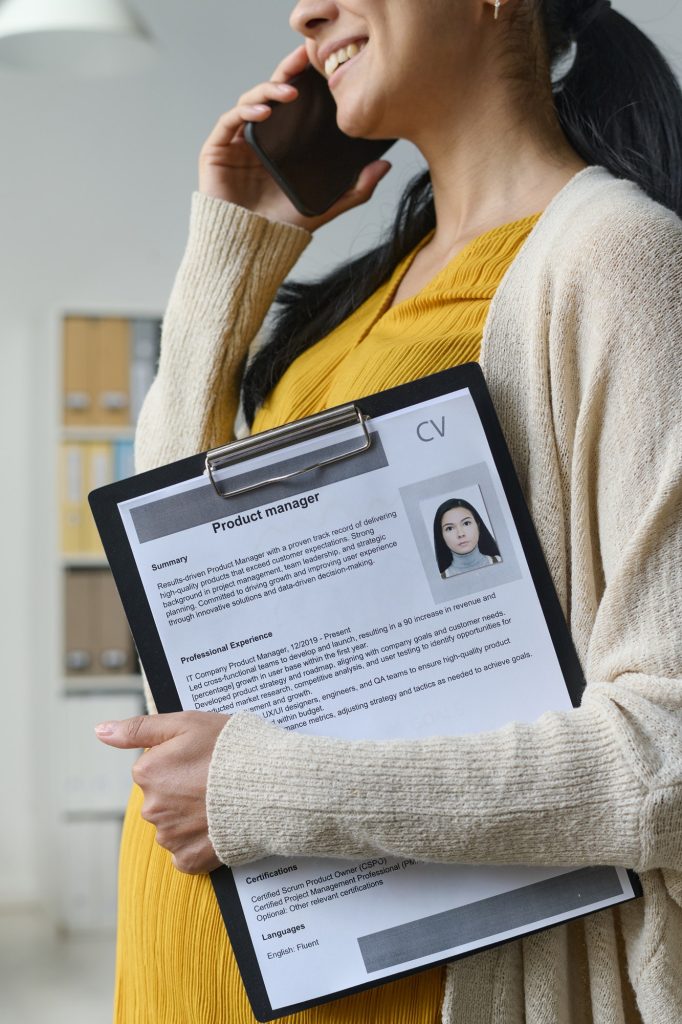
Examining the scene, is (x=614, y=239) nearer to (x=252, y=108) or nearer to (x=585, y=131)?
(x=585, y=131)

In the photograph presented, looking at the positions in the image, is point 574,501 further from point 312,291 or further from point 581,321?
point 312,291

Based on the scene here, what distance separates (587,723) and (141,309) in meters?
3.44

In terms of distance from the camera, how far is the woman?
2.37 ft

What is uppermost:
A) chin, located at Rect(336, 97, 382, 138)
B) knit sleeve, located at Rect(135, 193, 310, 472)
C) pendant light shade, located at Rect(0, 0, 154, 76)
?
pendant light shade, located at Rect(0, 0, 154, 76)

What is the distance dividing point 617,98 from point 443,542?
1.84 ft

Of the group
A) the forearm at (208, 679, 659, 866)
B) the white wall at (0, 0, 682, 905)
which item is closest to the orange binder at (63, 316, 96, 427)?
the white wall at (0, 0, 682, 905)

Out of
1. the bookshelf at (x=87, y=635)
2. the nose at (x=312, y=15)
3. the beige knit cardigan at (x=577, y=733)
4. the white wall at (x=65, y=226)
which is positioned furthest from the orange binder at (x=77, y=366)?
the beige knit cardigan at (x=577, y=733)

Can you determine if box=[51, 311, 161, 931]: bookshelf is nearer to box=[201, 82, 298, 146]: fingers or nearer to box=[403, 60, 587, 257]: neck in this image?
box=[201, 82, 298, 146]: fingers

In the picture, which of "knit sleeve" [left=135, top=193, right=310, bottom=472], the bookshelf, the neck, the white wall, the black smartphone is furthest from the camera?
the white wall

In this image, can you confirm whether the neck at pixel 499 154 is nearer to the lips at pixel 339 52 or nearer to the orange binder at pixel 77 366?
the lips at pixel 339 52

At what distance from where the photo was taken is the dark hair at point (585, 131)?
1059 millimetres

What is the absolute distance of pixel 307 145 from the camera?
1286 millimetres

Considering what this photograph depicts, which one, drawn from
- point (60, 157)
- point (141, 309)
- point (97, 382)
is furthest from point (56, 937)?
point (60, 157)

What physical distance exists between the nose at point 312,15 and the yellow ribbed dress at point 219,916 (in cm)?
28
